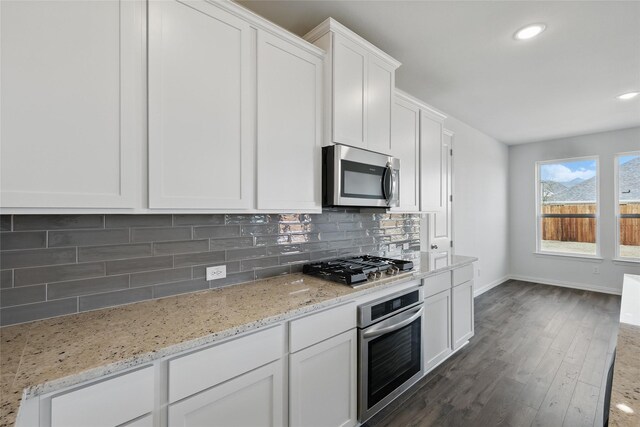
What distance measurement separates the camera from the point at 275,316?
130 centimetres

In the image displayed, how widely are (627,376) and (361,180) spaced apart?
5.18ft

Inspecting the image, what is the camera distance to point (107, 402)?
3.02 ft

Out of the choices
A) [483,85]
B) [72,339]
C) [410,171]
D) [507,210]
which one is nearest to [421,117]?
[410,171]

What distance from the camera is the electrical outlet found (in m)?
1.70

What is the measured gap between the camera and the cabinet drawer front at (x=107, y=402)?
0.86m

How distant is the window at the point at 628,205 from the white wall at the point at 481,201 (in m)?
1.58

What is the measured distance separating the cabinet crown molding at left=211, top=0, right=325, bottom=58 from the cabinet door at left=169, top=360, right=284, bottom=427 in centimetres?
174

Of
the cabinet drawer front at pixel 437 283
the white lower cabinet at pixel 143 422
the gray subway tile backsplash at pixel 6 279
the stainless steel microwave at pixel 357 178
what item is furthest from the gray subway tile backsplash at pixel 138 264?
the cabinet drawer front at pixel 437 283

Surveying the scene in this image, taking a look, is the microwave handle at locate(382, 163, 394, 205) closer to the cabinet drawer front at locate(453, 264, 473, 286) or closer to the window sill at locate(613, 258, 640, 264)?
the cabinet drawer front at locate(453, 264, 473, 286)

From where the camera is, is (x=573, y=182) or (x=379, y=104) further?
(x=573, y=182)

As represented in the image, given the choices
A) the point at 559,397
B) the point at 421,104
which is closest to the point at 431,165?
Answer: the point at 421,104

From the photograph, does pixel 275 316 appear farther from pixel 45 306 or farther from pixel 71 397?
pixel 45 306

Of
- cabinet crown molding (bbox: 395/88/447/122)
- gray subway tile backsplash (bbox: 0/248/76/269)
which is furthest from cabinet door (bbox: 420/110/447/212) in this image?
gray subway tile backsplash (bbox: 0/248/76/269)

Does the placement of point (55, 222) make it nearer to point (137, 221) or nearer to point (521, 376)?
point (137, 221)
